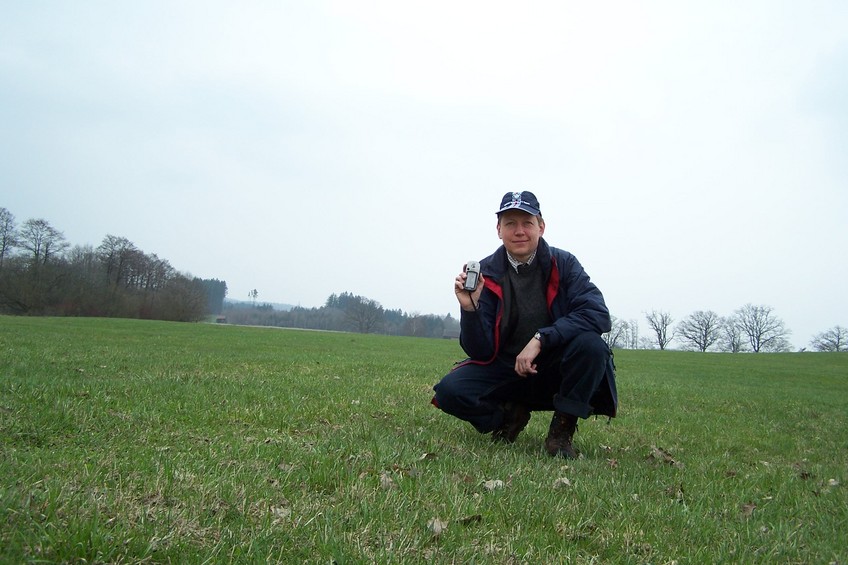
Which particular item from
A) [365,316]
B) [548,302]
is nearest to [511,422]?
[548,302]

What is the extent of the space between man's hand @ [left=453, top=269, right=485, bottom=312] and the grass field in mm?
1183

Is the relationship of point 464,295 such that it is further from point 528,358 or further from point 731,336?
point 731,336

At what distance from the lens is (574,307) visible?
4965mm

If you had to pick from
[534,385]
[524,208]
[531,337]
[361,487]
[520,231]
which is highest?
[524,208]

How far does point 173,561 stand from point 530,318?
363cm

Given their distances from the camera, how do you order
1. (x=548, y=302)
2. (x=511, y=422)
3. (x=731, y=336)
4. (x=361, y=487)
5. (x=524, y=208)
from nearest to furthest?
(x=361, y=487), (x=524, y=208), (x=548, y=302), (x=511, y=422), (x=731, y=336)

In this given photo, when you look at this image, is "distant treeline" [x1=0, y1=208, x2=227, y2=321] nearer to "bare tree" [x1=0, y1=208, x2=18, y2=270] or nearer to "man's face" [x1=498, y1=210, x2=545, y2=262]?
"bare tree" [x1=0, y1=208, x2=18, y2=270]

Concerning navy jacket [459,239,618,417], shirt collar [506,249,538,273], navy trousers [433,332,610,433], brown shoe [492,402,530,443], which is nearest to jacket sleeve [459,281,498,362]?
navy jacket [459,239,618,417]

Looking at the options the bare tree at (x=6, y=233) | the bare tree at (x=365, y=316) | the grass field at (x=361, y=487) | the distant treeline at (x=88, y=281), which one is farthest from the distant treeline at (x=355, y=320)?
the grass field at (x=361, y=487)

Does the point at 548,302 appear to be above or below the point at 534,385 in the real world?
above

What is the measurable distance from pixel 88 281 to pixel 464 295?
79087mm

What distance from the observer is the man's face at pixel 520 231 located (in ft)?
16.1

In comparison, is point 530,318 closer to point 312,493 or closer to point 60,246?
point 312,493

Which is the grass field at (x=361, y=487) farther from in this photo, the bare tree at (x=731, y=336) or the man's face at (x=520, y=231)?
the bare tree at (x=731, y=336)
